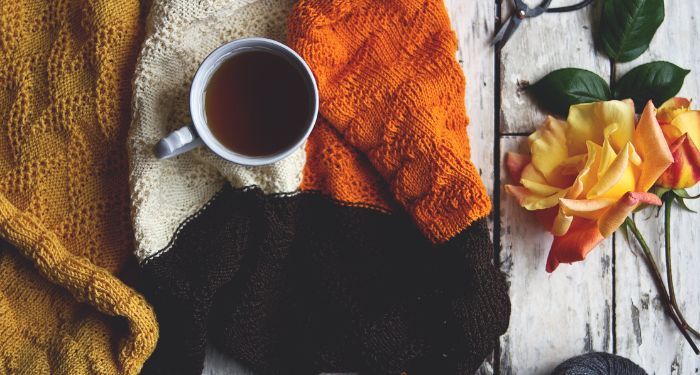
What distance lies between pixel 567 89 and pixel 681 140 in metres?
0.13

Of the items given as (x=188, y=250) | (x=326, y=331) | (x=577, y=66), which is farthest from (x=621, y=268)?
(x=188, y=250)

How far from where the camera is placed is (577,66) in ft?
2.55

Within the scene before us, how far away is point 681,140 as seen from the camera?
27.6 inches

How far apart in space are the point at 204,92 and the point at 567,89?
1.27 ft

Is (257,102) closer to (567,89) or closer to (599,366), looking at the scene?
(567,89)

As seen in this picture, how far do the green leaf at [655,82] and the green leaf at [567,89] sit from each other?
30 mm

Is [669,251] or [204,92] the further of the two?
[669,251]

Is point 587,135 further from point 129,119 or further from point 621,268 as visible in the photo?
point 129,119

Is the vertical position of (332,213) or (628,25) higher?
(628,25)

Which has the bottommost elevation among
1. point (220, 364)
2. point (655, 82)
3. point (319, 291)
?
point (220, 364)

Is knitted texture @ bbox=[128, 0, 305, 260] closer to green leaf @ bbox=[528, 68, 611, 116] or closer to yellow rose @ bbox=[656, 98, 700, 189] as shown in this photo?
green leaf @ bbox=[528, 68, 611, 116]

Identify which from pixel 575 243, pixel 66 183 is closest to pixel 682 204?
pixel 575 243

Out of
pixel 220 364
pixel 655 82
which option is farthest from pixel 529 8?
pixel 220 364

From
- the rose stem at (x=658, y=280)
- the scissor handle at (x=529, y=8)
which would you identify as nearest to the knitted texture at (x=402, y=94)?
the scissor handle at (x=529, y=8)
